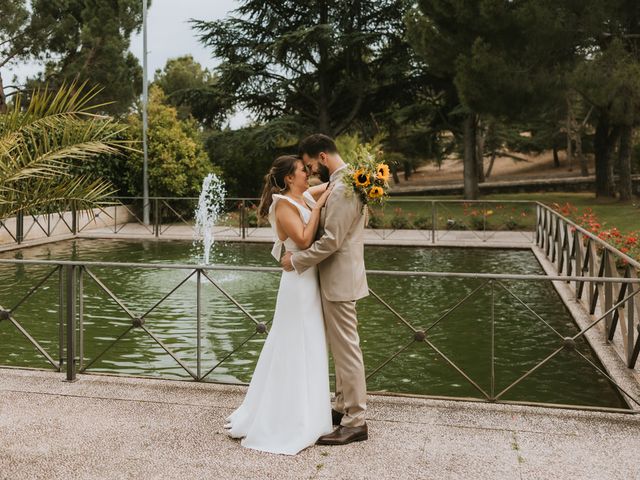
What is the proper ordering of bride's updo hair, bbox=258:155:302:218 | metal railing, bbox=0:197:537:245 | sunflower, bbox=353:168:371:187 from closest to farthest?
sunflower, bbox=353:168:371:187, bride's updo hair, bbox=258:155:302:218, metal railing, bbox=0:197:537:245

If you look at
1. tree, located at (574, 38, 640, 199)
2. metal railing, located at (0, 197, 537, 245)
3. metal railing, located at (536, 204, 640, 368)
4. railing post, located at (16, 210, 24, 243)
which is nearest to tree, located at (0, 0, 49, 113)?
metal railing, located at (0, 197, 537, 245)

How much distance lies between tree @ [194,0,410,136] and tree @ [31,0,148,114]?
10.6 ft

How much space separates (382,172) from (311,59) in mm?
25317

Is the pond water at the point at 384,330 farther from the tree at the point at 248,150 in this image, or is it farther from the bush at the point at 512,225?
the tree at the point at 248,150

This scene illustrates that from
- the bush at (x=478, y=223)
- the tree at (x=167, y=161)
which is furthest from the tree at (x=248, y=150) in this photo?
the bush at (x=478, y=223)

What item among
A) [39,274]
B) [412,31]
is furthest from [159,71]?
[39,274]

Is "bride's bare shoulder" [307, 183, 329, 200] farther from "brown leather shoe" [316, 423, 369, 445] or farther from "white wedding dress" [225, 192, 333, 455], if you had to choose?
"brown leather shoe" [316, 423, 369, 445]

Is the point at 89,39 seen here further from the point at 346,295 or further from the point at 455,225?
the point at 346,295

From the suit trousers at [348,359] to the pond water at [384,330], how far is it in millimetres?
1327

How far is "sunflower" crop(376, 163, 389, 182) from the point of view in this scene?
175 inches

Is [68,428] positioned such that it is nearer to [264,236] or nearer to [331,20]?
[264,236]

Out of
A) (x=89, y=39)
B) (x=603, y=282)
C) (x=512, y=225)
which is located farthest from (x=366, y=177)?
(x=89, y=39)

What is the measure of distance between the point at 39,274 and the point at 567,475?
36.0ft

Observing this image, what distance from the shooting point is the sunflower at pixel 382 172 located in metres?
4.45
